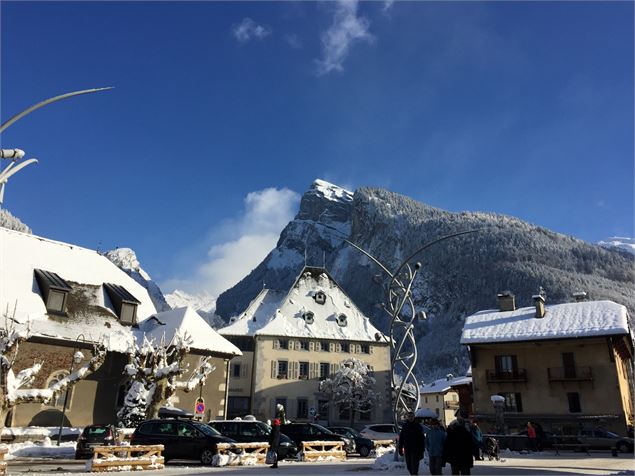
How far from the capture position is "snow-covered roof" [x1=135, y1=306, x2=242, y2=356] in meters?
33.4

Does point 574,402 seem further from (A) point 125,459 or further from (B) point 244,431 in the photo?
(A) point 125,459

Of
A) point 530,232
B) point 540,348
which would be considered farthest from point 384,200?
point 540,348

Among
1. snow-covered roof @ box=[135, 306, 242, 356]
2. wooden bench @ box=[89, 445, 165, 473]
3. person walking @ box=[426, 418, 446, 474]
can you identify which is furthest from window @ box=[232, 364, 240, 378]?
person walking @ box=[426, 418, 446, 474]

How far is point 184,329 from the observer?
33969mm

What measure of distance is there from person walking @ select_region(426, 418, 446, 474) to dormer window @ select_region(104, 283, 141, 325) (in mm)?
25121

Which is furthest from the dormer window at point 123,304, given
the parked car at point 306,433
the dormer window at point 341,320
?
the dormer window at point 341,320

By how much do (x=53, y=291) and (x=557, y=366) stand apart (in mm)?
34017

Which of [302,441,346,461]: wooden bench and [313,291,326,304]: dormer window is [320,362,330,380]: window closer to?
[313,291,326,304]: dormer window

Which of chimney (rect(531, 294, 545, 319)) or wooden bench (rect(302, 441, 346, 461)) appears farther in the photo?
chimney (rect(531, 294, 545, 319))

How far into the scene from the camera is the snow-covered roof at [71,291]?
28922 millimetres

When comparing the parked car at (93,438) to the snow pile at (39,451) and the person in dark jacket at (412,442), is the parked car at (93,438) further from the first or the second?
the person in dark jacket at (412,442)

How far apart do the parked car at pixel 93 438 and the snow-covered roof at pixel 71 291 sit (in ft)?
28.1

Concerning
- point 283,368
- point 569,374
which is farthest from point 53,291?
point 569,374

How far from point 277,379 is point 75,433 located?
23.6 meters
